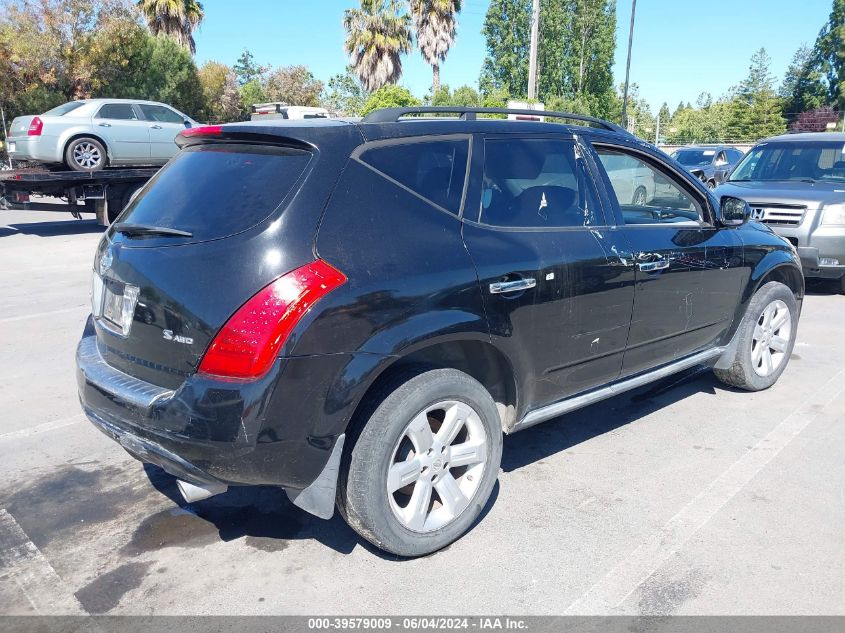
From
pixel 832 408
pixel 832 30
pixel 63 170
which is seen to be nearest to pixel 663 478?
pixel 832 408

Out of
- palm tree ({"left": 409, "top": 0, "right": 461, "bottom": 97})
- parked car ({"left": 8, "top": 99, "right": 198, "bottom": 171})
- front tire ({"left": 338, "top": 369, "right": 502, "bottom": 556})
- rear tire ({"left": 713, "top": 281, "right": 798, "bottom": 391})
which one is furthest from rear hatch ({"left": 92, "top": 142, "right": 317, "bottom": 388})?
palm tree ({"left": 409, "top": 0, "right": 461, "bottom": 97})

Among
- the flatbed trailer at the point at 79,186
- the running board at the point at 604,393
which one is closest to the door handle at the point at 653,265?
the running board at the point at 604,393

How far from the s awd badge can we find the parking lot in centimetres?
103

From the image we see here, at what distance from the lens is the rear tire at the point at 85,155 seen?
1353 cm

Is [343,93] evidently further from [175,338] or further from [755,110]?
[175,338]

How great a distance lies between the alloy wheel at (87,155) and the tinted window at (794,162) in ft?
37.5

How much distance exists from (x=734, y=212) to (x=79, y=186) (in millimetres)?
12070

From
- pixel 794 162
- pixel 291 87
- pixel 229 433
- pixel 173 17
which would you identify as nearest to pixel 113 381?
pixel 229 433

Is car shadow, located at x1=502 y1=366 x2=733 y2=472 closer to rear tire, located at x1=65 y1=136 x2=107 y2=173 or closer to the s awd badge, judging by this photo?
the s awd badge

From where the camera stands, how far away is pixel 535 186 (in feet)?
12.0

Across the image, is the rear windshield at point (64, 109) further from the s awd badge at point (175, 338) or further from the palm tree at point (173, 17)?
the palm tree at point (173, 17)

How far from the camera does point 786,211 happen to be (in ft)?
A: 27.1

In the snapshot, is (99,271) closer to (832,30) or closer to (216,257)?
(216,257)

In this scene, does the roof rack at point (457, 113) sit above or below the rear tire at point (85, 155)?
above
